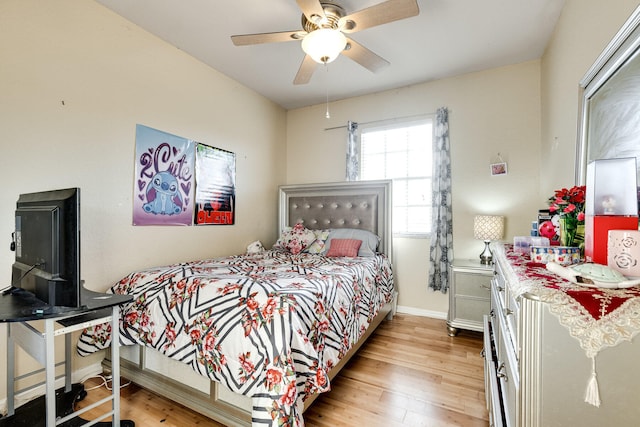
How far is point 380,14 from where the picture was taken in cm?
166

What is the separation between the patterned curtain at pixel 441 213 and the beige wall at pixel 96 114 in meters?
2.29

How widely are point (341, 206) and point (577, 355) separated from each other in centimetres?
288

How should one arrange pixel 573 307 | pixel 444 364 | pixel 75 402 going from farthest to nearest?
pixel 444 364, pixel 75 402, pixel 573 307

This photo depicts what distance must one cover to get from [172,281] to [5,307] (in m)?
0.69

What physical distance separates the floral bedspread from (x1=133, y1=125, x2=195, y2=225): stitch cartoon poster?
0.62 meters

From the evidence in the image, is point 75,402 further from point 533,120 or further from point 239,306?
point 533,120

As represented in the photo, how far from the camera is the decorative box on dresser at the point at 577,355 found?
590mm

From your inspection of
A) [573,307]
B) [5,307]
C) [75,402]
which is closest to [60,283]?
[5,307]

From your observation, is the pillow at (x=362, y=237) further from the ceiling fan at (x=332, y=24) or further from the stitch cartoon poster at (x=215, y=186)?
the ceiling fan at (x=332, y=24)

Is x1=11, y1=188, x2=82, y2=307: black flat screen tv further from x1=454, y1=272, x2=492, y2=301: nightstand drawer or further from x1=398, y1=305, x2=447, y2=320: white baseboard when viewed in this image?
x1=398, y1=305, x2=447, y2=320: white baseboard

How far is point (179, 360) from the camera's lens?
156 centimetres

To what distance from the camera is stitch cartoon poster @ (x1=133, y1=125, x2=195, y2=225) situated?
2.30 m

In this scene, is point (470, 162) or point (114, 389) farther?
point (470, 162)

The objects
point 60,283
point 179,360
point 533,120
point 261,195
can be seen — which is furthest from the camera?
point 261,195
